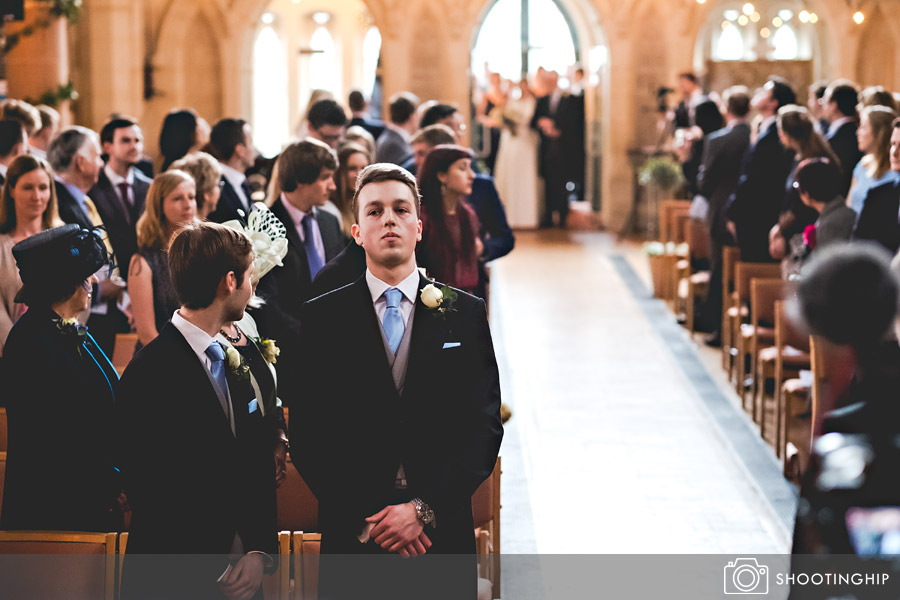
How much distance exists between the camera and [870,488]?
6.20 feet

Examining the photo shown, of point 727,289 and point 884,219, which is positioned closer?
point 884,219

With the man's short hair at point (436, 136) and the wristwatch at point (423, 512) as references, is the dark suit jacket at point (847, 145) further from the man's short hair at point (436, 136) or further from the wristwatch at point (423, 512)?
the wristwatch at point (423, 512)

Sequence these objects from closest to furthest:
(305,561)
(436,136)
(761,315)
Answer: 1. (305,561)
2. (436,136)
3. (761,315)

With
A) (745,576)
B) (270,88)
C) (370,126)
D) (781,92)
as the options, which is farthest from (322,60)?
(745,576)

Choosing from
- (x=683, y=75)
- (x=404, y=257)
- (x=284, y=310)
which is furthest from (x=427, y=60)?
(x=404, y=257)

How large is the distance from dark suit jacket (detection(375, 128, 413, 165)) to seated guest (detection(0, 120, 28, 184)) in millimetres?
3066

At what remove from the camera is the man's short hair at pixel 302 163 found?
4949 millimetres

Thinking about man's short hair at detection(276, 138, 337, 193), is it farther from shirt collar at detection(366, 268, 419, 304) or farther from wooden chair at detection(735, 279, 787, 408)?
wooden chair at detection(735, 279, 787, 408)

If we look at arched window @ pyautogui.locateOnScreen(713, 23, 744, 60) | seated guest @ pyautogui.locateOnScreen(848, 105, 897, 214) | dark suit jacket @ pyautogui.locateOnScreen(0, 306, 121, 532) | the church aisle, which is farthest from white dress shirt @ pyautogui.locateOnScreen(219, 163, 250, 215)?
arched window @ pyautogui.locateOnScreen(713, 23, 744, 60)

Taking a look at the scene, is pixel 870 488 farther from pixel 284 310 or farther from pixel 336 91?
pixel 336 91

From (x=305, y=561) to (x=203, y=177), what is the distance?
265cm

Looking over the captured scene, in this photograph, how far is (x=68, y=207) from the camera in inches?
221

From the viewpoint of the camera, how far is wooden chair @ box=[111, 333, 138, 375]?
4.99m

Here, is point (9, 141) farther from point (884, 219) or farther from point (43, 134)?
point (884, 219)
